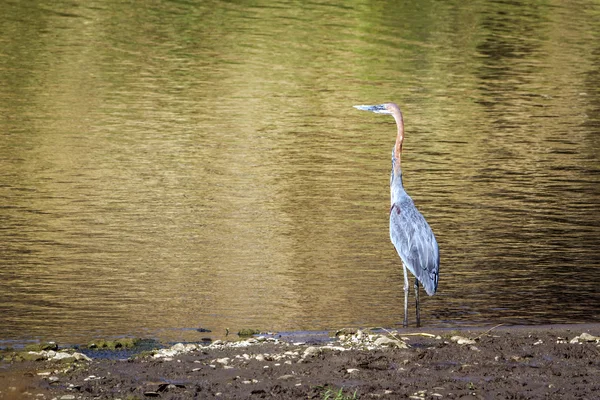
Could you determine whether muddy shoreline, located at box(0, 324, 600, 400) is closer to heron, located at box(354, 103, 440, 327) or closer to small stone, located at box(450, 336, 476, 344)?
small stone, located at box(450, 336, 476, 344)

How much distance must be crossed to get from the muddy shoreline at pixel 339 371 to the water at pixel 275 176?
112 centimetres

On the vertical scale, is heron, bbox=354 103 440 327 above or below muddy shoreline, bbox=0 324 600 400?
above

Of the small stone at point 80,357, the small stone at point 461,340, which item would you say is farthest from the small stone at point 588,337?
the small stone at point 80,357

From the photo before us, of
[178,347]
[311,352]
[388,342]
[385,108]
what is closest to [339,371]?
[311,352]

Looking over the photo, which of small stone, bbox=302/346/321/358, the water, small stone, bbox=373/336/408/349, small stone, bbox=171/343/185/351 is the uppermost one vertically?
small stone, bbox=302/346/321/358

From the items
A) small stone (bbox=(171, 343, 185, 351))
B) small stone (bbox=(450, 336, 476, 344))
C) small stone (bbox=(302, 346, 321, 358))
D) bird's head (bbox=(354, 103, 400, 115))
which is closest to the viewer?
small stone (bbox=(302, 346, 321, 358))

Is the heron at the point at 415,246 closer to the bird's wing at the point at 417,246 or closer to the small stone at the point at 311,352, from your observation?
the bird's wing at the point at 417,246

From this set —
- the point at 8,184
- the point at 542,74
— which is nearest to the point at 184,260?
the point at 8,184

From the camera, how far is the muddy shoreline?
25.7 feet

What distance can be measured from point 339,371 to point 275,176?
7800mm

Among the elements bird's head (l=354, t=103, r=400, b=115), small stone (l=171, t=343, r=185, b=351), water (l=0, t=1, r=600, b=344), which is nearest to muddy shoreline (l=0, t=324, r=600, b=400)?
small stone (l=171, t=343, r=185, b=351)

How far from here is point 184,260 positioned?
12148 mm

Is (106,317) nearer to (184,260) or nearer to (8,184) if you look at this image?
(184,260)

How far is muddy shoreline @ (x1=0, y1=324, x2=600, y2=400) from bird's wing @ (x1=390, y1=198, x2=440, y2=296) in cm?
77
